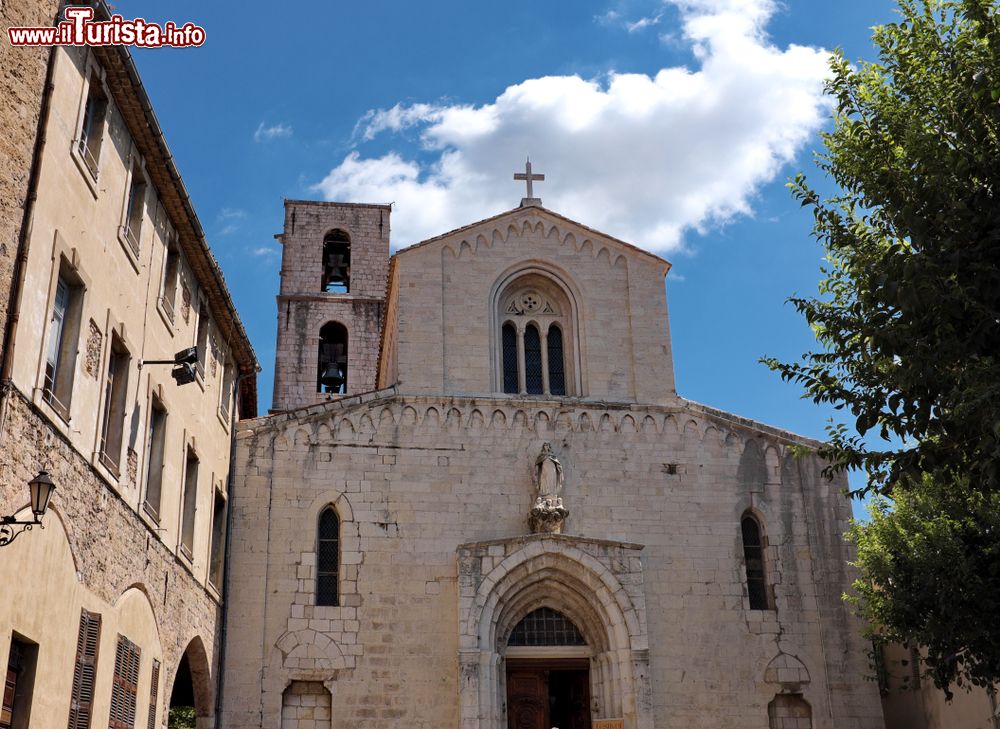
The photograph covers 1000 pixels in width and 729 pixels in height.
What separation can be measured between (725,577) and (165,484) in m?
10.5

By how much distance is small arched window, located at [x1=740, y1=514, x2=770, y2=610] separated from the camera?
65.4 ft

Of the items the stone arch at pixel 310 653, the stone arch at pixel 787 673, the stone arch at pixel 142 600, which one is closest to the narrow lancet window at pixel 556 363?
the stone arch at pixel 787 673

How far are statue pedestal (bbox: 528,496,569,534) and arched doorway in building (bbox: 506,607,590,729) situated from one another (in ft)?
5.37

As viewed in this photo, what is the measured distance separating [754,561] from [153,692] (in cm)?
1131

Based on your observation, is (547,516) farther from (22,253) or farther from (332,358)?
(332,358)

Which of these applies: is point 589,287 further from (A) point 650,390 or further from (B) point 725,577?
(B) point 725,577

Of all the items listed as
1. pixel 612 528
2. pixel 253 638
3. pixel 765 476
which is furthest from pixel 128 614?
pixel 765 476

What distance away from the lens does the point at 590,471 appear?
20.2m

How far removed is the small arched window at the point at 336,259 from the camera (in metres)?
34.6

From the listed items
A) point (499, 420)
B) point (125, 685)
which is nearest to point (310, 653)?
point (499, 420)

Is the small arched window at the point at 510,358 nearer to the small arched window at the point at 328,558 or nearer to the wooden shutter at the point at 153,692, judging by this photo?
the small arched window at the point at 328,558

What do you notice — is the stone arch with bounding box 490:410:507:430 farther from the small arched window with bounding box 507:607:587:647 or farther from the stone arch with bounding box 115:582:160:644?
the stone arch with bounding box 115:582:160:644

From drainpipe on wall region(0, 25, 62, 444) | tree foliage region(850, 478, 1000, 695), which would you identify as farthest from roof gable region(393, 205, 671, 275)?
drainpipe on wall region(0, 25, 62, 444)

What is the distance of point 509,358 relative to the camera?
854 inches
